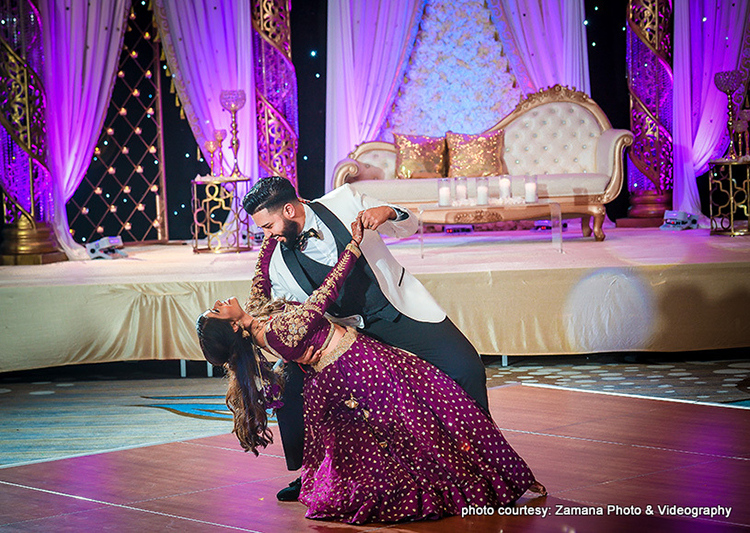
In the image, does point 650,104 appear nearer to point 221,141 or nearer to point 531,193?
point 531,193

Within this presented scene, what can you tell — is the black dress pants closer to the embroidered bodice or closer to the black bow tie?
the embroidered bodice

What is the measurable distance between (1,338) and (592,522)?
3095 mm

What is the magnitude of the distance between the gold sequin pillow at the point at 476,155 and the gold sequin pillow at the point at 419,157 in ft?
0.29

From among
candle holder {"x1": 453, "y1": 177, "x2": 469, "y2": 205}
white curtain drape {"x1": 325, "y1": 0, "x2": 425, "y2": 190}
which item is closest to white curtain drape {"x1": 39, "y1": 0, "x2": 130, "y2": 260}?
white curtain drape {"x1": 325, "y1": 0, "x2": 425, "y2": 190}

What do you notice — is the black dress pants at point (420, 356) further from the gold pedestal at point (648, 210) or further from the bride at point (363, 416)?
the gold pedestal at point (648, 210)

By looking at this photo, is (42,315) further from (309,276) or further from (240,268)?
(309,276)

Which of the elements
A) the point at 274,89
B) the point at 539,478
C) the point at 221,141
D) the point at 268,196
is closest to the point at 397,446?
the point at 539,478

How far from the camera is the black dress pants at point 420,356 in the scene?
7.48 ft

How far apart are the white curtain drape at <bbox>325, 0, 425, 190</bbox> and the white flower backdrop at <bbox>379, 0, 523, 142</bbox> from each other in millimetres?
244

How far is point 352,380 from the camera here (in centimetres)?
216

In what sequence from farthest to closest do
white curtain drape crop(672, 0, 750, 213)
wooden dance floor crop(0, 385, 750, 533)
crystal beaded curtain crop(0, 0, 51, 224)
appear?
white curtain drape crop(672, 0, 750, 213), crystal beaded curtain crop(0, 0, 51, 224), wooden dance floor crop(0, 385, 750, 533)

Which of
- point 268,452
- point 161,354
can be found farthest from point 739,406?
point 161,354

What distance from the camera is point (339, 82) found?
732 cm

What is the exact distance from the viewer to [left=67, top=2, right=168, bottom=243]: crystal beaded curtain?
23.3 ft
